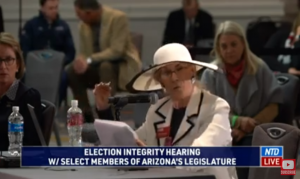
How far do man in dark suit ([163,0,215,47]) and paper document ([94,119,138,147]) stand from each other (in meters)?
4.67

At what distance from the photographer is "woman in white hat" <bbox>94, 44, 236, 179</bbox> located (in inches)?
160

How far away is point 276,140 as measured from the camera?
13.6 ft

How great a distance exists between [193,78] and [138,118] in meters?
2.63

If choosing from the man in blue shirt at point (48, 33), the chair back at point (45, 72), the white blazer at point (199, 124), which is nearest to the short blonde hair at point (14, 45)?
the white blazer at point (199, 124)

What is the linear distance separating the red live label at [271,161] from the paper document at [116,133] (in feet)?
2.53

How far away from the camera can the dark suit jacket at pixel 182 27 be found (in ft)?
28.2

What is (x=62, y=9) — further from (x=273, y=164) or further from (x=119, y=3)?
(x=273, y=164)

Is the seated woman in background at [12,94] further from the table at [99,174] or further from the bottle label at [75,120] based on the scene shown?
the table at [99,174]

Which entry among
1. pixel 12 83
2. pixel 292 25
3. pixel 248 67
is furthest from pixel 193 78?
pixel 292 25

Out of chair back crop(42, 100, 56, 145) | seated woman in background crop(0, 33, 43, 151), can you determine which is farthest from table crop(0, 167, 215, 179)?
chair back crop(42, 100, 56, 145)

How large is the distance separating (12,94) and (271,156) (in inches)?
62.6

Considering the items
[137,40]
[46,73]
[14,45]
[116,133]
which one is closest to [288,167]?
[116,133]

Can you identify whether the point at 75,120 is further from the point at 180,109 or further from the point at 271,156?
the point at 271,156

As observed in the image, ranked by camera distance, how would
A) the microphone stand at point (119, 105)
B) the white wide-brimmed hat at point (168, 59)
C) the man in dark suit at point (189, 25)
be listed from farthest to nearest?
the man in dark suit at point (189, 25) → the white wide-brimmed hat at point (168, 59) → the microphone stand at point (119, 105)
